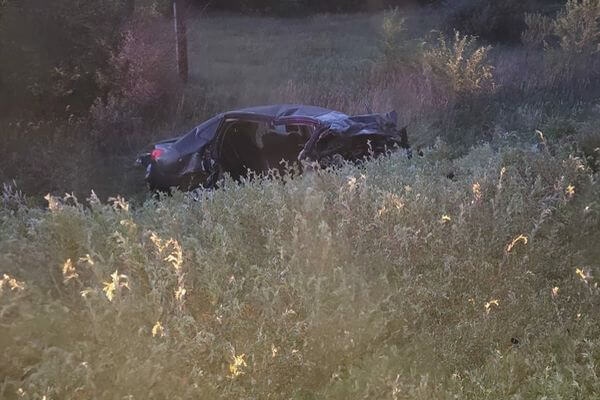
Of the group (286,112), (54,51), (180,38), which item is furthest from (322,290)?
(180,38)

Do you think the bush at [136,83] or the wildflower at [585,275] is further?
the bush at [136,83]

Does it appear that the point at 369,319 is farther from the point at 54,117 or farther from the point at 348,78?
the point at 348,78

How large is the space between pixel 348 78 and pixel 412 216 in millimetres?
12648

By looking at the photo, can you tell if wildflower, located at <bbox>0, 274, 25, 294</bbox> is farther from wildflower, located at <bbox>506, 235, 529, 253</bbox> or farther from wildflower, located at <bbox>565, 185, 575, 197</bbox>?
wildflower, located at <bbox>565, 185, 575, 197</bbox>

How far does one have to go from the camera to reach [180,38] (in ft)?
56.4

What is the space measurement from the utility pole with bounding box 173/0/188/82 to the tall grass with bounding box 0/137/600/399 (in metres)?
12.9

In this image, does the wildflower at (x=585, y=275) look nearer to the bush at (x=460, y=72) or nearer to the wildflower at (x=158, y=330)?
the wildflower at (x=158, y=330)

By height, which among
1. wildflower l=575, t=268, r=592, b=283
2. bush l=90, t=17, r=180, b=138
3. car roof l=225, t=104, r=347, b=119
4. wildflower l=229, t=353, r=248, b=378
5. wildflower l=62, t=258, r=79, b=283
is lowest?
bush l=90, t=17, r=180, b=138

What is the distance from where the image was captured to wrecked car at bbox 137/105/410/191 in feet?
25.9

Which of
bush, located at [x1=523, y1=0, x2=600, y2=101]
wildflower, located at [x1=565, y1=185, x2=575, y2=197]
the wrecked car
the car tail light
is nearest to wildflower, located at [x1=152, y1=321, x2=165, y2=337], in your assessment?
wildflower, located at [x1=565, y1=185, x2=575, y2=197]

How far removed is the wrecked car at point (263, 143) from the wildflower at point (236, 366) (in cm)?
482

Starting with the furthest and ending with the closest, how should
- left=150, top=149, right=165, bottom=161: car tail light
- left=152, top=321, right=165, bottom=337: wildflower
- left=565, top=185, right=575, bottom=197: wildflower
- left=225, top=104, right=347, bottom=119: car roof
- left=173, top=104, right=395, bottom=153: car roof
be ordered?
left=150, top=149, right=165, bottom=161: car tail light < left=225, top=104, right=347, bottom=119: car roof < left=173, top=104, right=395, bottom=153: car roof < left=565, top=185, right=575, bottom=197: wildflower < left=152, top=321, right=165, bottom=337: wildflower

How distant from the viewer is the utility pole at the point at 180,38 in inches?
657

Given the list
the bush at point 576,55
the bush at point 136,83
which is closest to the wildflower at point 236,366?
the bush at point 136,83
